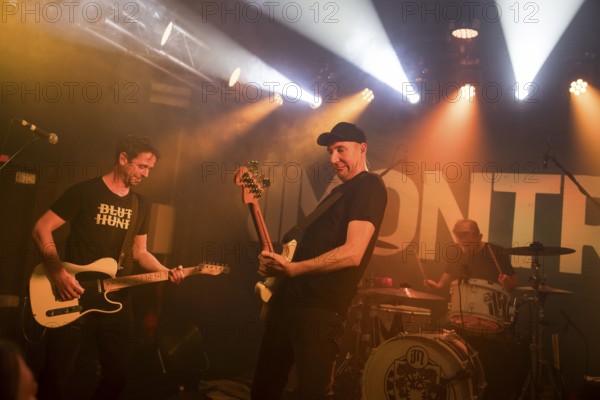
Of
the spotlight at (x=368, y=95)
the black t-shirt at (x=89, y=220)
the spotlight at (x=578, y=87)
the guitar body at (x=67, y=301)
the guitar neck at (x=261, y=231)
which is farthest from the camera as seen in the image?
the spotlight at (x=368, y=95)

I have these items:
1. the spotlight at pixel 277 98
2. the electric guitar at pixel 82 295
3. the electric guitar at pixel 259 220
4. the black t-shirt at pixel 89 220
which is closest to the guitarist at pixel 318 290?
the electric guitar at pixel 259 220

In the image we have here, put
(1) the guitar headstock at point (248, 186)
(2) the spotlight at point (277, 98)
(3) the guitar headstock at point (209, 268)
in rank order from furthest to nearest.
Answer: (2) the spotlight at point (277, 98) < (3) the guitar headstock at point (209, 268) < (1) the guitar headstock at point (248, 186)

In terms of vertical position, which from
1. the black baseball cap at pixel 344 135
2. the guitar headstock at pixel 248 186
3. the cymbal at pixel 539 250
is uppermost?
the black baseball cap at pixel 344 135

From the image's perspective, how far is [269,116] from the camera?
8.26 metres

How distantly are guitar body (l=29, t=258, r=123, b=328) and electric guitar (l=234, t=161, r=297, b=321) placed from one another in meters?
1.27

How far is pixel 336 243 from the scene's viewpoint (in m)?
3.46

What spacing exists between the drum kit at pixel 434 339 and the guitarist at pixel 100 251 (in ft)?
6.87

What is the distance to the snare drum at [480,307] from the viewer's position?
556 cm

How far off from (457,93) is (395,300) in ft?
10.1

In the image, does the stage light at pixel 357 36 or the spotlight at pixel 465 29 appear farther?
the stage light at pixel 357 36

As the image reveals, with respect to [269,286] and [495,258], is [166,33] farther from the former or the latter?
[495,258]

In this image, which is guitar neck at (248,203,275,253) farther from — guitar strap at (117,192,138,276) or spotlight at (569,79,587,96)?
spotlight at (569,79,587,96)

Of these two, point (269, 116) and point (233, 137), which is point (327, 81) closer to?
point (269, 116)

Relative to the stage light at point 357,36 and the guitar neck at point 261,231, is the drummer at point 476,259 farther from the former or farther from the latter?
the guitar neck at point 261,231
